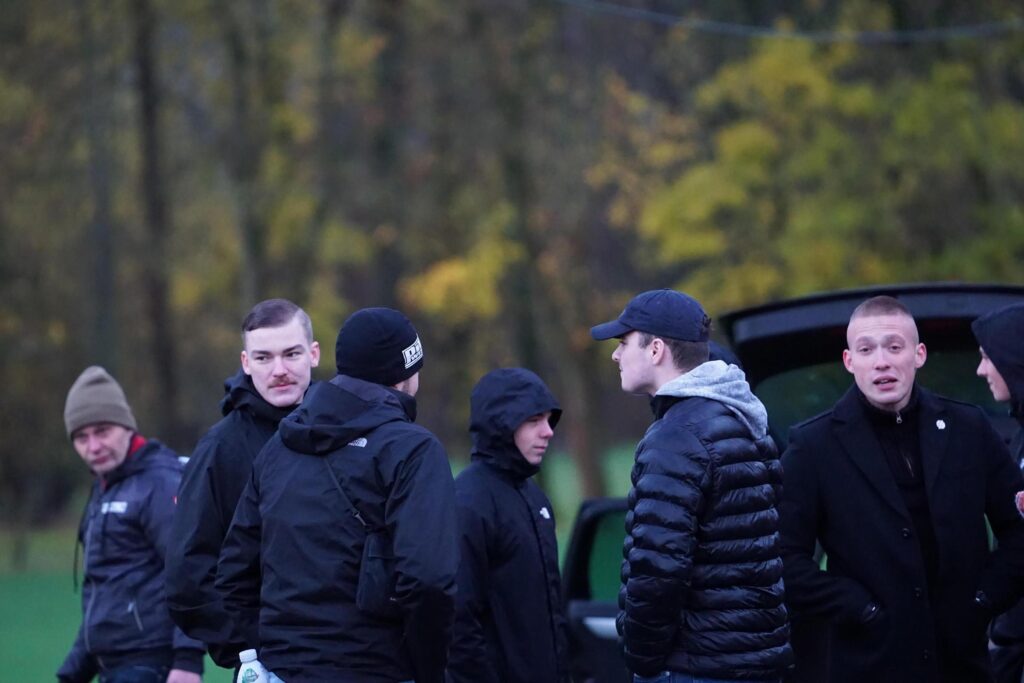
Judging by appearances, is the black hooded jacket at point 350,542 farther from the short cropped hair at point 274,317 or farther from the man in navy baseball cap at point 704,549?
the short cropped hair at point 274,317

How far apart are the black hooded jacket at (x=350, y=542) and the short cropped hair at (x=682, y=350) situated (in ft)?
2.76

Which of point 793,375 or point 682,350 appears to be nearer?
point 682,350

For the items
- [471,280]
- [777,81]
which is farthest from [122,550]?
[471,280]

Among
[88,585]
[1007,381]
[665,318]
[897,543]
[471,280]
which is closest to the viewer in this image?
[665,318]

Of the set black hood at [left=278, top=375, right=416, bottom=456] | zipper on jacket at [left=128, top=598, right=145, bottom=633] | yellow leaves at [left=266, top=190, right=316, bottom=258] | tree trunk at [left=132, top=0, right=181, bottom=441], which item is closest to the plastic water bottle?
black hood at [left=278, top=375, right=416, bottom=456]

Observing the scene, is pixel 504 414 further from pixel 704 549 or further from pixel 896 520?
pixel 896 520

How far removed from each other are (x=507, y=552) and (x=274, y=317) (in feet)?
3.97

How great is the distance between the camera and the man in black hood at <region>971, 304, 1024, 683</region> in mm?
5484

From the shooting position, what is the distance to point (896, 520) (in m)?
5.78

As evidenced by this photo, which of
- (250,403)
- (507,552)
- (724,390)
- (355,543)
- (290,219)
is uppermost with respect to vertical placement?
(290,219)

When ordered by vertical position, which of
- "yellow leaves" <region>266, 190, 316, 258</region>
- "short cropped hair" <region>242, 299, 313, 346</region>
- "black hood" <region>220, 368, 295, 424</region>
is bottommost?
"black hood" <region>220, 368, 295, 424</region>

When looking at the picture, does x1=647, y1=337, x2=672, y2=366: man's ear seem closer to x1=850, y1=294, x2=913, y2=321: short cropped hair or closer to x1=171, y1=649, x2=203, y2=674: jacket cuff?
x1=850, y1=294, x2=913, y2=321: short cropped hair

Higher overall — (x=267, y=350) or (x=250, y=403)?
(x=267, y=350)

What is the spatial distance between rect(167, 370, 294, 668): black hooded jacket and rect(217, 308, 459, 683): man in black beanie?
0.67 metres
